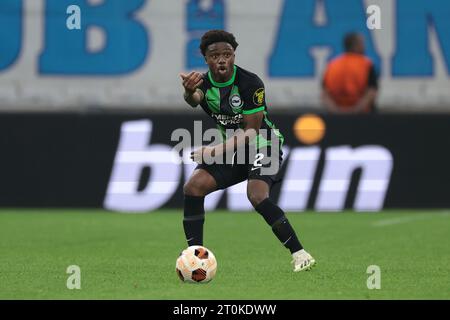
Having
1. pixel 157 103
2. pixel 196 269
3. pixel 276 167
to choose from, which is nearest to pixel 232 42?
pixel 276 167

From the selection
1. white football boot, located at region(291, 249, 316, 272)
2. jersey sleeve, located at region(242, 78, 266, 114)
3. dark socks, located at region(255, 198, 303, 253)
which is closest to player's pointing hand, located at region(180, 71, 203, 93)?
jersey sleeve, located at region(242, 78, 266, 114)

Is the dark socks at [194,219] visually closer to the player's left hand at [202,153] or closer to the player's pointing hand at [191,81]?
the player's left hand at [202,153]

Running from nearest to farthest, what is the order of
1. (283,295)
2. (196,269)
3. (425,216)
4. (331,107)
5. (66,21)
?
(283,295)
(196,269)
(425,216)
(331,107)
(66,21)

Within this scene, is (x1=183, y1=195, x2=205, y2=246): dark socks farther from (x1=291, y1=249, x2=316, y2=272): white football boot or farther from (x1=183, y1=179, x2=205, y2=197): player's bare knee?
(x1=291, y1=249, x2=316, y2=272): white football boot

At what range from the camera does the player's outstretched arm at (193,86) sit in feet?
28.3

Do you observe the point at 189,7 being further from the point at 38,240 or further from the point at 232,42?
the point at 232,42

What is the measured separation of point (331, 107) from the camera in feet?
53.2

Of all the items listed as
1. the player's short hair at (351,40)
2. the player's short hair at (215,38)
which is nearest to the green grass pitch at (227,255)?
the player's short hair at (215,38)

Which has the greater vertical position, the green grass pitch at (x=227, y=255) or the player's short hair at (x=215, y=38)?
the player's short hair at (x=215, y=38)

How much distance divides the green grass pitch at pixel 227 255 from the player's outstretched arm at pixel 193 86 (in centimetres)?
129

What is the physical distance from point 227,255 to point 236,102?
2.02m

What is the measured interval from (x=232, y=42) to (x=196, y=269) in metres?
1.67

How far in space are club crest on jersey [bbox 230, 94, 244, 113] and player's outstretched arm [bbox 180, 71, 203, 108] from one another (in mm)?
228

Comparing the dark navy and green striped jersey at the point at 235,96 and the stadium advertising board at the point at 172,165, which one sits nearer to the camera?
the dark navy and green striped jersey at the point at 235,96
